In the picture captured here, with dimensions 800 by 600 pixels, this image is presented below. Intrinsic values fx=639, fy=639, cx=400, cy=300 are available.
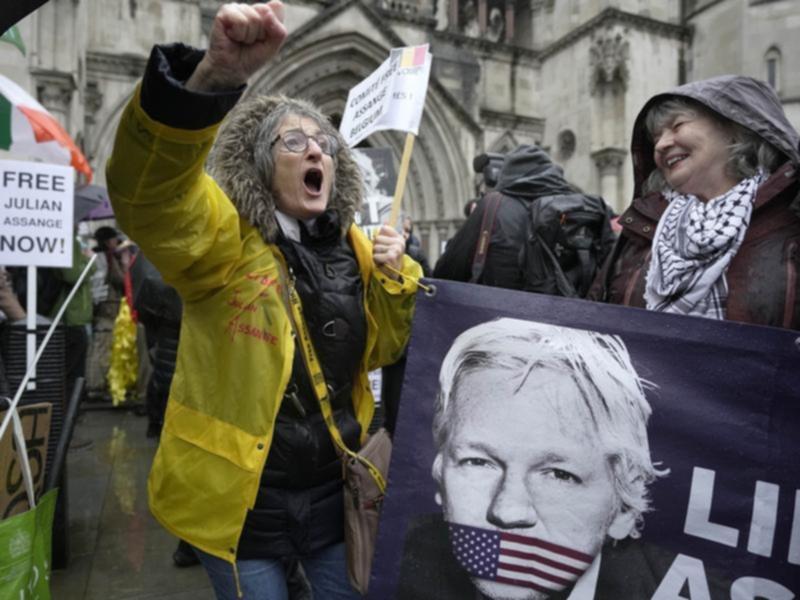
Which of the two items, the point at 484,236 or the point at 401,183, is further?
the point at 484,236

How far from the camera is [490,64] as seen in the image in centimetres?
1916

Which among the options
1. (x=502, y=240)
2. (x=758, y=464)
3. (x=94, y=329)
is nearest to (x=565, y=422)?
(x=758, y=464)

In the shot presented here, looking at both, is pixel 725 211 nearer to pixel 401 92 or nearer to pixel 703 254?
pixel 703 254

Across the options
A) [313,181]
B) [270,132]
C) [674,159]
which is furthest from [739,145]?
[270,132]

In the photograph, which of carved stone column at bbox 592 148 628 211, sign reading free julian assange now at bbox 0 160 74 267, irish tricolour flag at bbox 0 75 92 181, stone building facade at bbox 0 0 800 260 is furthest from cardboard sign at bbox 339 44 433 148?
carved stone column at bbox 592 148 628 211

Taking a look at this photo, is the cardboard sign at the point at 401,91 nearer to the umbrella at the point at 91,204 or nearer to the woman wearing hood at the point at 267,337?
the woman wearing hood at the point at 267,337

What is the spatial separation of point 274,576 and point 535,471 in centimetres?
77

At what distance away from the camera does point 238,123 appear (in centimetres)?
178

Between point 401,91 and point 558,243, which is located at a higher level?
point 401,91

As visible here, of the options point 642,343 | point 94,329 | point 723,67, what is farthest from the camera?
point 723,67

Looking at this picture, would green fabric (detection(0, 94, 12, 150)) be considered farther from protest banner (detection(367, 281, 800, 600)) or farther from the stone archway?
the stone archway

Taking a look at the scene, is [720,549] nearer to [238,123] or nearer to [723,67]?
[238,123]

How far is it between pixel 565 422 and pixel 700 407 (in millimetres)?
281

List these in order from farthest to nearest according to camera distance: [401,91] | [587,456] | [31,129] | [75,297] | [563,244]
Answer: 1. [75,297]
2. [31,129]
3. [563,244]
4. [401,91]
5. [587,456]
